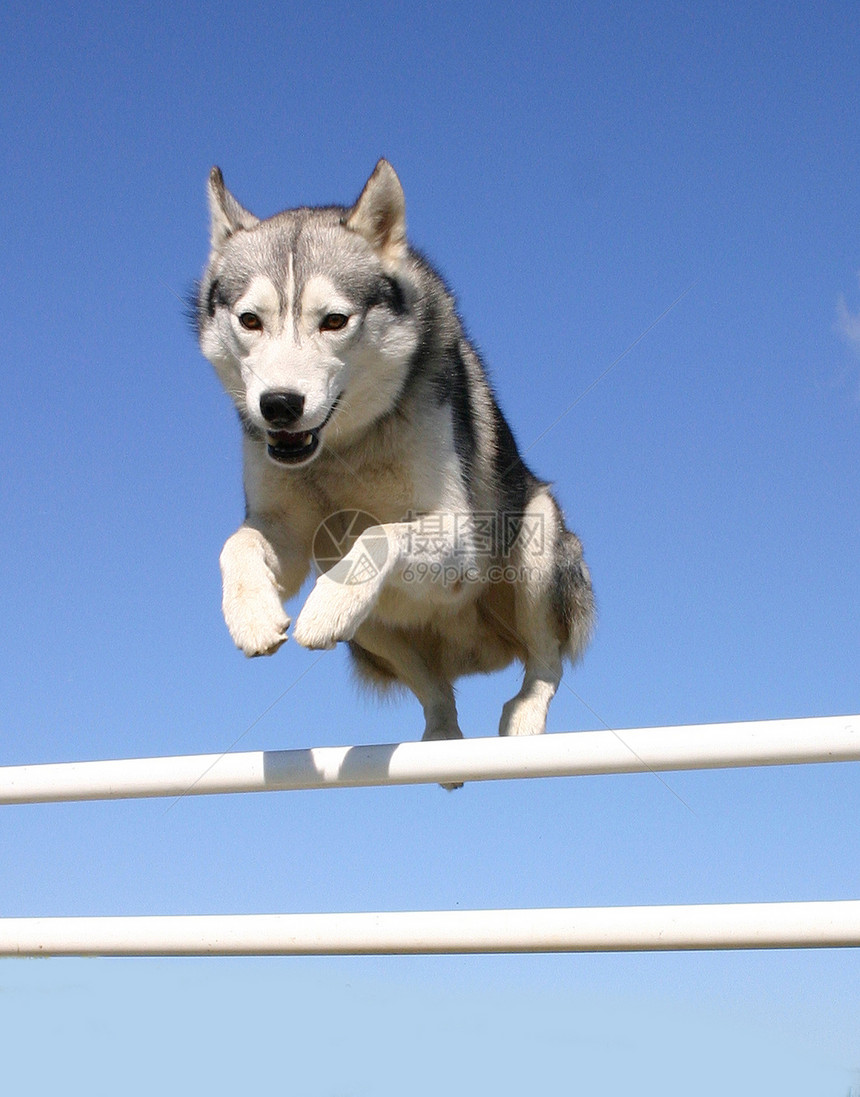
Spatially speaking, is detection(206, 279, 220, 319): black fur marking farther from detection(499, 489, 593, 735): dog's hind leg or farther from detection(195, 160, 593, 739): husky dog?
detection(499, 489, 593, 735): dog's hind leg

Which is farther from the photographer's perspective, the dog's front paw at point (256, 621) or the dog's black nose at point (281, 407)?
the dog's black nose at point (281, 407)

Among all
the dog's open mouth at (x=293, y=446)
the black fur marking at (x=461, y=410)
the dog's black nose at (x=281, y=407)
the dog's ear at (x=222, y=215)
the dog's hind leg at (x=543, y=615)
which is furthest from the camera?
the dog's hind leg at (x=543, y=615)

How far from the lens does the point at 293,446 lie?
136 inches

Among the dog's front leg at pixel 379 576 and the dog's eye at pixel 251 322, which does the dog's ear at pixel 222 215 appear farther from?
the dog's front leg at pixel 379 576

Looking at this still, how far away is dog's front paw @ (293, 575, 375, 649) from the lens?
3020mm

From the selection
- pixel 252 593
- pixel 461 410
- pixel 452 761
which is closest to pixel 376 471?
pixel 461 410

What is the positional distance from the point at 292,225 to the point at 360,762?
2008 mm

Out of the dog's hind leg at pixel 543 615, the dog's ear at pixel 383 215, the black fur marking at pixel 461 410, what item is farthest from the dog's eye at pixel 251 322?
the dog's hind leg at pixel 543 615

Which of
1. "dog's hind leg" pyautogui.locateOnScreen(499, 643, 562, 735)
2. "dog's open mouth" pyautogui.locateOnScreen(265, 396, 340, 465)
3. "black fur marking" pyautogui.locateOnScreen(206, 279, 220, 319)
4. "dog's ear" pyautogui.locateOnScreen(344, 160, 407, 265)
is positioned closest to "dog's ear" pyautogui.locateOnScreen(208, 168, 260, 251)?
"black fur marking" pyautogui.locateOnScreen(206, 279, 220, 319)

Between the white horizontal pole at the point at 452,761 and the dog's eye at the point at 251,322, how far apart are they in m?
1.44

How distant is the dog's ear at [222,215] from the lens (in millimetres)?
4035

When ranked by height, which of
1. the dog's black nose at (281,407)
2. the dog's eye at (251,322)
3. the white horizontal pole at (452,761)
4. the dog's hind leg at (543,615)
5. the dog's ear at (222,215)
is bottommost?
the dog's hind leg at (543,615)

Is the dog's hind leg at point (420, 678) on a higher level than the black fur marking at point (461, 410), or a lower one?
lower

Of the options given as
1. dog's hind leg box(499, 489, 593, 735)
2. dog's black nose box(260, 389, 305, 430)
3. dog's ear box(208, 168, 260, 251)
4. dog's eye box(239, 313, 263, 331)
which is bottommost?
dog's hind leg box(499, 489, 593, 735)
